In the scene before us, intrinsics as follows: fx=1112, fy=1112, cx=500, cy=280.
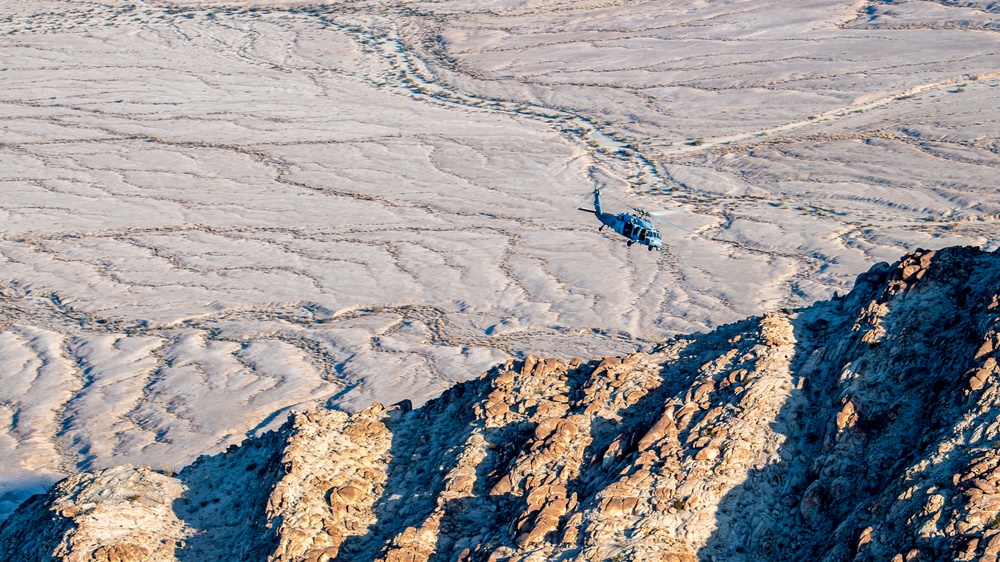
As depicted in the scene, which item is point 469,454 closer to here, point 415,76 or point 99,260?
point 99,260

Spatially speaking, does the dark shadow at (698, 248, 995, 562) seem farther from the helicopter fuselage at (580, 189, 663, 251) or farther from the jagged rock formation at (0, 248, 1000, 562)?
the helicopter fuselage at (580, 189, 663, 251)

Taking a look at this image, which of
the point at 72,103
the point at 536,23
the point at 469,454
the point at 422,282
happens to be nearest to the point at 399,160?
the point at 422,282

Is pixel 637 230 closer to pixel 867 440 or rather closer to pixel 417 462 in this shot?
pixel 417 462

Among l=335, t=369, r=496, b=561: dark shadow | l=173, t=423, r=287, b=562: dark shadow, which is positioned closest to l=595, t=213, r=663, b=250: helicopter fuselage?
l=335, t=369, r=496, b=561: dark shadow

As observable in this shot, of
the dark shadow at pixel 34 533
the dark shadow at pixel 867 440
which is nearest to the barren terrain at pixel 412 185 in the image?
the dark shadow at pixel 34 533

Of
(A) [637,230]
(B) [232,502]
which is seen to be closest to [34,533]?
(B) [232,502]

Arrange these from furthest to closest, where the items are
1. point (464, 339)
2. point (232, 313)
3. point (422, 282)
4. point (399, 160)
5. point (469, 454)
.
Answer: point (399, 160), point (422, 282), point (232, 313), point (464, 339), point (469, 454)

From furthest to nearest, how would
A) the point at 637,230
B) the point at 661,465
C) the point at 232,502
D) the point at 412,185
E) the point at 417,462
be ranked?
the point at 412,185
the point at 637,230
the point at 232,502
the point at 417,462
the point at 661,465
